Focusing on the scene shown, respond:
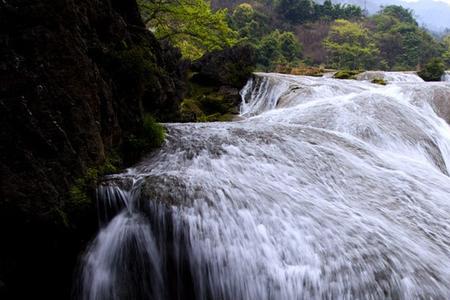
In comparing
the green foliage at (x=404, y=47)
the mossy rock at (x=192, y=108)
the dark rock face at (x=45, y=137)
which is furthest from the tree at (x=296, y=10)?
the dark rock face at (x=45, y=137)

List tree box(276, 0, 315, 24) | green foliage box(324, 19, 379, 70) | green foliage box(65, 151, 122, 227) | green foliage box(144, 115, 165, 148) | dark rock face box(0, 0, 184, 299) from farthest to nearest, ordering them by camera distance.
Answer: tree box(276, 0, 315, 24) < green foliage box(324, 19, 379, 70) < green foliage box(144, 115, 165, 148) < green foliage box(65, 151, 122, 227) < dark rock face box(0, 0, 184, 299)

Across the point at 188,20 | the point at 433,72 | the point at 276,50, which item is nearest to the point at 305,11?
A: the point at 276,50

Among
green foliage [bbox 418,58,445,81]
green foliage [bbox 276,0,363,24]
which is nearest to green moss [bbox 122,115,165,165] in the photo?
green foliage [bbox 418,58,445,81]

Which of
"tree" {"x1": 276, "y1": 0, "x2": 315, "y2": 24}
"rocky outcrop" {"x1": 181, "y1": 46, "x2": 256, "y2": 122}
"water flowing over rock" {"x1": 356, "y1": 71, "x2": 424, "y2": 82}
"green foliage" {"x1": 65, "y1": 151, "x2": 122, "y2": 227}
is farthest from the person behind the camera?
"tree" {"x1": 276, "y1": 0, "x2": 315, "y2": 24}

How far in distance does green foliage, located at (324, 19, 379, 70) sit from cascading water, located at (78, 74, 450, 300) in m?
35.9

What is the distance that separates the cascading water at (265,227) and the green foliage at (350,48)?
35.9 m

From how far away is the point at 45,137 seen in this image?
3898mm

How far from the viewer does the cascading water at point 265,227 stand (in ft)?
11.9

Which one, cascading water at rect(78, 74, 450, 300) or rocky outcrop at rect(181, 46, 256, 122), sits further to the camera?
rocky outcrop at rect(181, 46, 256, 122)

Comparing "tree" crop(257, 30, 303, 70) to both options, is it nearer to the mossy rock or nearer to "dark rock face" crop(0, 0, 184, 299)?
the mossy rock

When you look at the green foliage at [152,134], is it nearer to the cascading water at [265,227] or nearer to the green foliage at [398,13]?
the cascading water at [265,227]

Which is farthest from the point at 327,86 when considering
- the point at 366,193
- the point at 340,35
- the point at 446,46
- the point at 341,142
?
the point at 446,46

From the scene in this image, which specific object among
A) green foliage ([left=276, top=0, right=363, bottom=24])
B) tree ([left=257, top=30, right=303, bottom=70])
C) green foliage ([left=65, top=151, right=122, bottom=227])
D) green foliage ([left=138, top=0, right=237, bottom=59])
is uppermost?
green foliage ([left=276, top=0, right=363, bottom=24])

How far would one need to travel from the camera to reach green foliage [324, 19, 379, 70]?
130 ft
